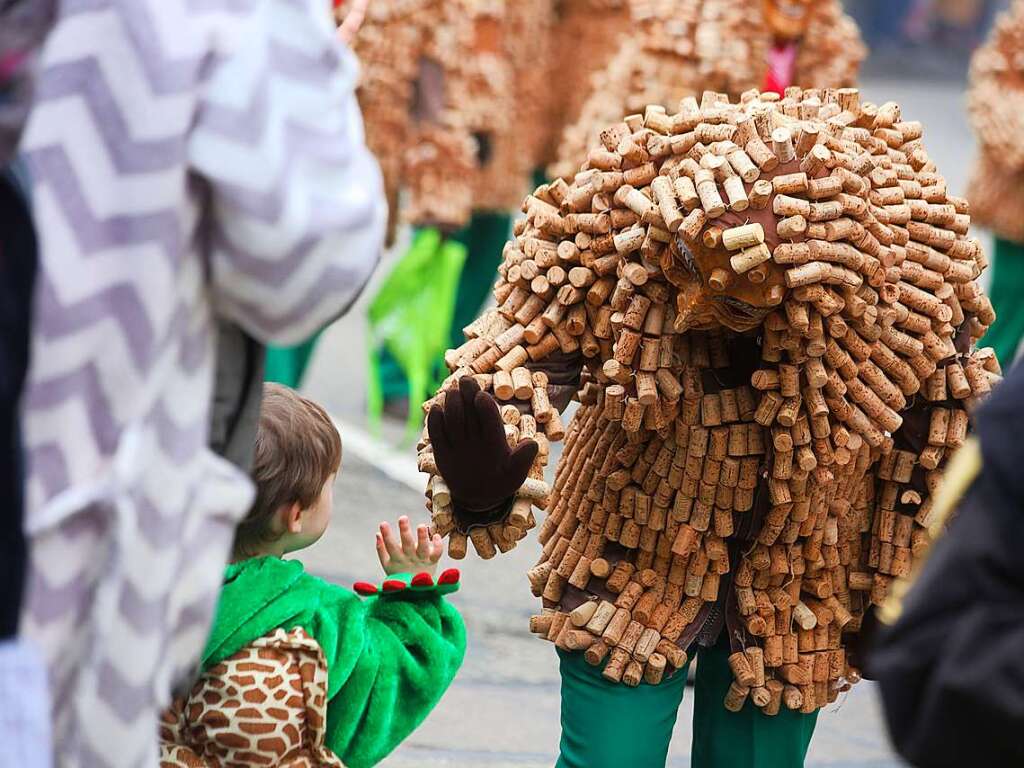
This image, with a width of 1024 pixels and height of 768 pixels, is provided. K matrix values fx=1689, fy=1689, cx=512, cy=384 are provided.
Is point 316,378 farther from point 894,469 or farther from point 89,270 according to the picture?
point 89,270

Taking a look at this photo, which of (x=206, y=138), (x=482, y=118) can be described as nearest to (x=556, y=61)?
(x=482, y=118)

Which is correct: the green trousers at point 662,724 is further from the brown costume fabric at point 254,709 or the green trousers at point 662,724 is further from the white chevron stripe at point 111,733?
the white chevron stripe at point 111,733

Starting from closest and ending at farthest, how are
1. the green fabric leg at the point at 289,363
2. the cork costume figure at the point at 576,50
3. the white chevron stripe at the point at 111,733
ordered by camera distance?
the white chevron stripe at the point at 111,733
the green fabric leg at the point at 289,363
the cork costume figure at the point at 576,50

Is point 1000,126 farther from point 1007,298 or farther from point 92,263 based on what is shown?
point 92,263

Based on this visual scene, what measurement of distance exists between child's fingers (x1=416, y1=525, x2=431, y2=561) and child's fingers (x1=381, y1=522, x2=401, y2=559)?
0.03 metres

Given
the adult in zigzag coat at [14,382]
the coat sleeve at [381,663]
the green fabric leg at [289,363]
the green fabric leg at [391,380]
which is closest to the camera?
the adult in zigzag coat at [14,382]

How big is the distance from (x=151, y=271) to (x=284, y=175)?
0.15 metres

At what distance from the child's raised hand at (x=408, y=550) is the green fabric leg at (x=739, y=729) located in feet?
2.11

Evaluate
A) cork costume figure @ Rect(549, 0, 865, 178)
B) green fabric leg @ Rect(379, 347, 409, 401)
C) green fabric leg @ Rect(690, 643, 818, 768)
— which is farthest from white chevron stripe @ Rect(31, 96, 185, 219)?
green fabric leg @ Rect(379, 347, 409, 401)

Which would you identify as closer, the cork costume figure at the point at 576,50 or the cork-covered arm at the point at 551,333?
the cork-covered arm at the point at 551,333

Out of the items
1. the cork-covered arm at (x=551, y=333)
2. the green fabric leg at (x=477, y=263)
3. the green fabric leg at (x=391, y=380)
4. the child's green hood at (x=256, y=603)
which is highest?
the cork-covered arm at (x=551, y=333)

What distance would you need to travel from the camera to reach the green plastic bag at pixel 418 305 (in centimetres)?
558

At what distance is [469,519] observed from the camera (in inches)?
100

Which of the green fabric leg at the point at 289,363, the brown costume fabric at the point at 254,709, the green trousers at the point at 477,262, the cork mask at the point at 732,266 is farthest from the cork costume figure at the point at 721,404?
the green trousers at the point at 477,262
